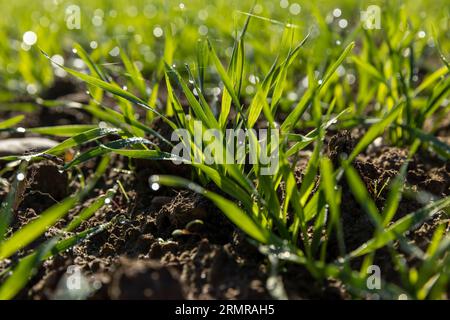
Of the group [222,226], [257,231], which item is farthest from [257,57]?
[257,231]

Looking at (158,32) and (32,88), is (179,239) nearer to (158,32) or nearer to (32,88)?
(32,88)

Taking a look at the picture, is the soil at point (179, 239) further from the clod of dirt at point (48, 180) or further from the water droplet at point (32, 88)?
the water droplet at point (32, 88)

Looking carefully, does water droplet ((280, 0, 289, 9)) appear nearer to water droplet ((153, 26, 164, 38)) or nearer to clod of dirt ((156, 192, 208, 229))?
water droplet ((153, 26, 164, 38))

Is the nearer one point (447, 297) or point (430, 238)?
point (447, 297)

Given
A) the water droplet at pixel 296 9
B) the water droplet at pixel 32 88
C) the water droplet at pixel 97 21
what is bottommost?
the water droplet at pixel 32 88

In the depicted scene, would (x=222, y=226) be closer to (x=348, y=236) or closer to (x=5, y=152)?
(x=348, y=236)

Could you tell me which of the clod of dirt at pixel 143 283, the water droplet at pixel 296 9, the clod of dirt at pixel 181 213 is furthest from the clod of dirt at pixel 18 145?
the water droplet at pixel 296 9

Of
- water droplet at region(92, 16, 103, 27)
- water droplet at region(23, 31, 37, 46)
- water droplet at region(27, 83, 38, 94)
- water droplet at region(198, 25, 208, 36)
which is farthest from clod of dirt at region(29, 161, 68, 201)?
water droplet at region(92, 16, 103, 27)
